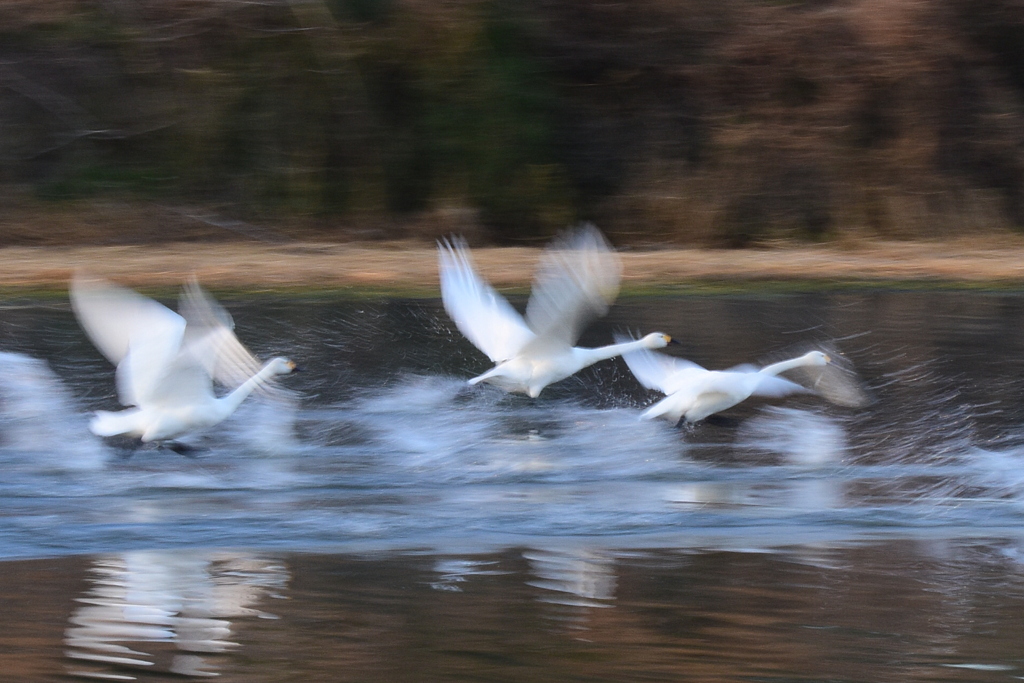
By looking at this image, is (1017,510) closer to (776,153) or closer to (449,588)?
(449,588)

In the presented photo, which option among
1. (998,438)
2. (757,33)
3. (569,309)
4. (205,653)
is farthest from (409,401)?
(757,33)

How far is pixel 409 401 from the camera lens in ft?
33.1

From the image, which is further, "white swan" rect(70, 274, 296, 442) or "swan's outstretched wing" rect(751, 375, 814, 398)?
"swan's outstretched wing" rect(751, 375, 814, 398)

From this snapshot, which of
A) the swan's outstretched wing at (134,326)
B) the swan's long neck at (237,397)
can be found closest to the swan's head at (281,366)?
the swan's long neck at (237,397)

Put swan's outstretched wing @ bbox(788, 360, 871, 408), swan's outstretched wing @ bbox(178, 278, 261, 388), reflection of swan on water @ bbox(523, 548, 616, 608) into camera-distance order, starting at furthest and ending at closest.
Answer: swan's outstretched wing @ bbox(788, 360, 871, 408) → swan's outstretched wing @ bbox(178, 278, 261, 388) → reflection of swan on water @ bbox(523, 548, 616, 608)

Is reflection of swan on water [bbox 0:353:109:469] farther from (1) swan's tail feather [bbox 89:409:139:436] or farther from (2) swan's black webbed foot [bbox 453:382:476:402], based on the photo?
(2) swan's black webbed foot [bbox 453:382:476:402]

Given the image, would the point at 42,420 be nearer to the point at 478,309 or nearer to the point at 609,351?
the point at 478,309

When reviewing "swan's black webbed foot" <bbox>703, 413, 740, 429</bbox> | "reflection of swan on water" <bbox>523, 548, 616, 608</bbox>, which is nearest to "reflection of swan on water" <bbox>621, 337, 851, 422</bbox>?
"swan's black webbed foot" <bbox>703, 413, 740, 429</bbox>

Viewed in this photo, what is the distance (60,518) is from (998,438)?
15.7ft

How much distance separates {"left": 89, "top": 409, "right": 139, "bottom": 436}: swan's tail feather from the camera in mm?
8109

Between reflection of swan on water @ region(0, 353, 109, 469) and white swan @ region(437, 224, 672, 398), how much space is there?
7.04 feet

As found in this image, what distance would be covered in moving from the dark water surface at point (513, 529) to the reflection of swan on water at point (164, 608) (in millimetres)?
15

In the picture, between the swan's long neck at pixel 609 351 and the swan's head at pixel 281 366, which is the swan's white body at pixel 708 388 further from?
the swan's head at pixel 281 366

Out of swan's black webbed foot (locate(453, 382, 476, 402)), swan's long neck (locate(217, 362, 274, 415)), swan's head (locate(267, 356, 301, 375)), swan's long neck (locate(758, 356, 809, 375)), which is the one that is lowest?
swan's long neck (locate(217, 362, 274, 415))
